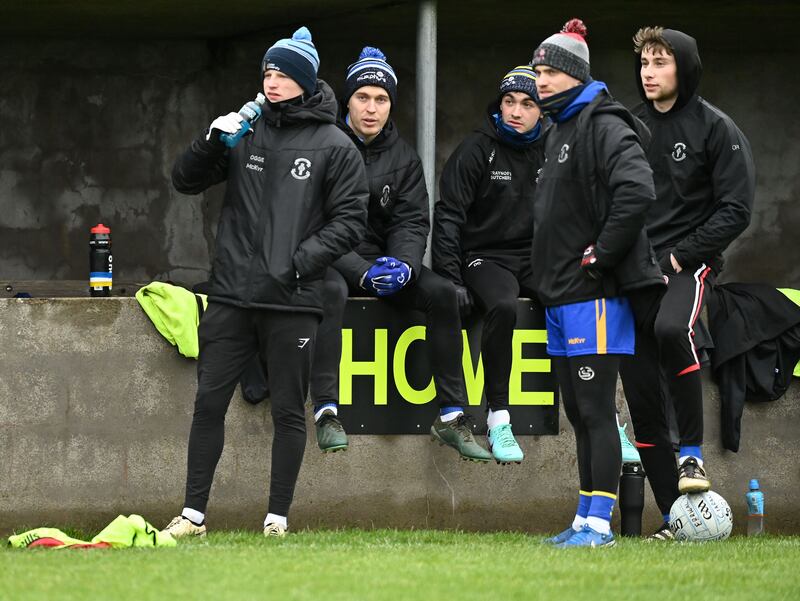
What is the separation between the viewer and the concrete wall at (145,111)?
10.7 meters

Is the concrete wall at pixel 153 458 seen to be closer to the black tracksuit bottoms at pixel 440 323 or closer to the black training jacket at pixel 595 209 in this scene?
the black tracksuit bottoms at pixel 440 323

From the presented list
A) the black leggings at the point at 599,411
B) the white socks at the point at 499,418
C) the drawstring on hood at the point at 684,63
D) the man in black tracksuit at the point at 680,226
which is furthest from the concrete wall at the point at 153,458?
the black leggings at the point at 599,411

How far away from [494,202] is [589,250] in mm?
1811

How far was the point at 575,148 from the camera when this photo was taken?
620 centimetres

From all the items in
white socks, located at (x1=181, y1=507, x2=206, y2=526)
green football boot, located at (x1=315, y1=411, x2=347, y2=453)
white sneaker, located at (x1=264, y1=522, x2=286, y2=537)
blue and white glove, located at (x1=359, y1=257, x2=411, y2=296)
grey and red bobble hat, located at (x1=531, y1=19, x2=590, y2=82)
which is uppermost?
grey and red bobble hat, located at (x1=531, y1=19, x2=590, y2=82)

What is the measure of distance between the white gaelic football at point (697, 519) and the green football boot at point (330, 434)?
159 cm

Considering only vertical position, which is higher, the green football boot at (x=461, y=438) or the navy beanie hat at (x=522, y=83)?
the navy beanie hat at (x=522, y=83)

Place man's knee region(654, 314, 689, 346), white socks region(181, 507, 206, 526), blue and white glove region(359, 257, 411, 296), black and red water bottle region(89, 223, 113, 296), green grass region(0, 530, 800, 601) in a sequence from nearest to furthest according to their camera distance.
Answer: green grass region(0, 530, 800, 601), white socks region(181, 507, 206, 526), man's knee region(654, 314, 689, 346), blue and white glove region(359, 257, 411, 296), black and red water bottle region(89, 223, 113, 296)

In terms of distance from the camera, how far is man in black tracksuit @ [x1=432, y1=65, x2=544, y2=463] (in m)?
7.77

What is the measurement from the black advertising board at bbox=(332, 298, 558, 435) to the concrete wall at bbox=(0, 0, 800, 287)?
311 cm

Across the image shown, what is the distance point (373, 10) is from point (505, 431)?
321 cm

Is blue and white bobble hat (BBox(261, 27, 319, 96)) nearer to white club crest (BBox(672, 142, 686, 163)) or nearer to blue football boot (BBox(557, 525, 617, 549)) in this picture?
white club crest (BBox(672, 142, 686, 163))

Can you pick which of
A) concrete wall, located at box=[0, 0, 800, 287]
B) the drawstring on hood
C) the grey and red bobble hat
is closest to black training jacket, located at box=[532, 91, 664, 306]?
the grey and red bobble hat

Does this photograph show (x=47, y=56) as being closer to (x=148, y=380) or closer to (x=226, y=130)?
(x=148, y=380)
